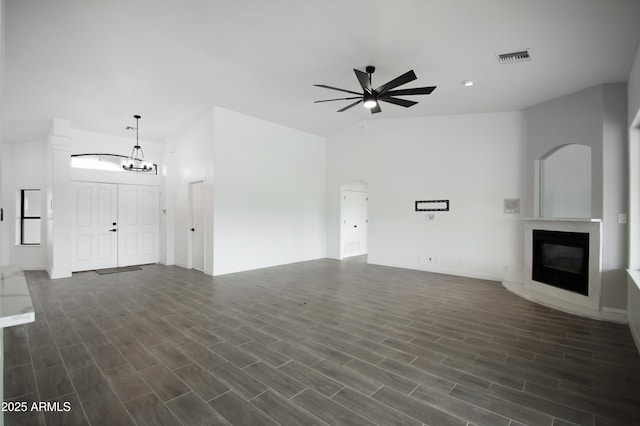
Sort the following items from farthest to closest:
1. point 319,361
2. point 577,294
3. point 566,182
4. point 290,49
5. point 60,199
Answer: point 60,199 < point 566,182 < point 577,294 < point 290,49 < point 319,361

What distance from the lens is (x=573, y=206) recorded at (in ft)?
17.9

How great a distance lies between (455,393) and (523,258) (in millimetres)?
4562

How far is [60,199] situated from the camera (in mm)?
6367

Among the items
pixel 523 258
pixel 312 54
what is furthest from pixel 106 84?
pixel 523 258

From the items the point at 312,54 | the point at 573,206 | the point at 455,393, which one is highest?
the point at 312,54

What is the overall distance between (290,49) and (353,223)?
6.07m

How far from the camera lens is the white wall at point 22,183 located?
7.24 m

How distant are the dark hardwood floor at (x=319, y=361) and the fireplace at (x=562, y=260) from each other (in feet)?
2.24

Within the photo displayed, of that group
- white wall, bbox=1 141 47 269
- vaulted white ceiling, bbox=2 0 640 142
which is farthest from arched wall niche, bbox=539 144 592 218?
white wall, bbox=1 141 47 269

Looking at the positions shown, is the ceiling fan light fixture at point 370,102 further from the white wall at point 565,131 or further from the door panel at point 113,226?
the door panel at point 113,226

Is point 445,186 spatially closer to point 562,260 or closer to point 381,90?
point 562,260

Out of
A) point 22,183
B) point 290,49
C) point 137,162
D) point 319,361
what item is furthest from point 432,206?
point 22,183

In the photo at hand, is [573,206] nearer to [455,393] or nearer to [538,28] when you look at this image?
[538,28]

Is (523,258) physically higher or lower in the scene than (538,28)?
lower
